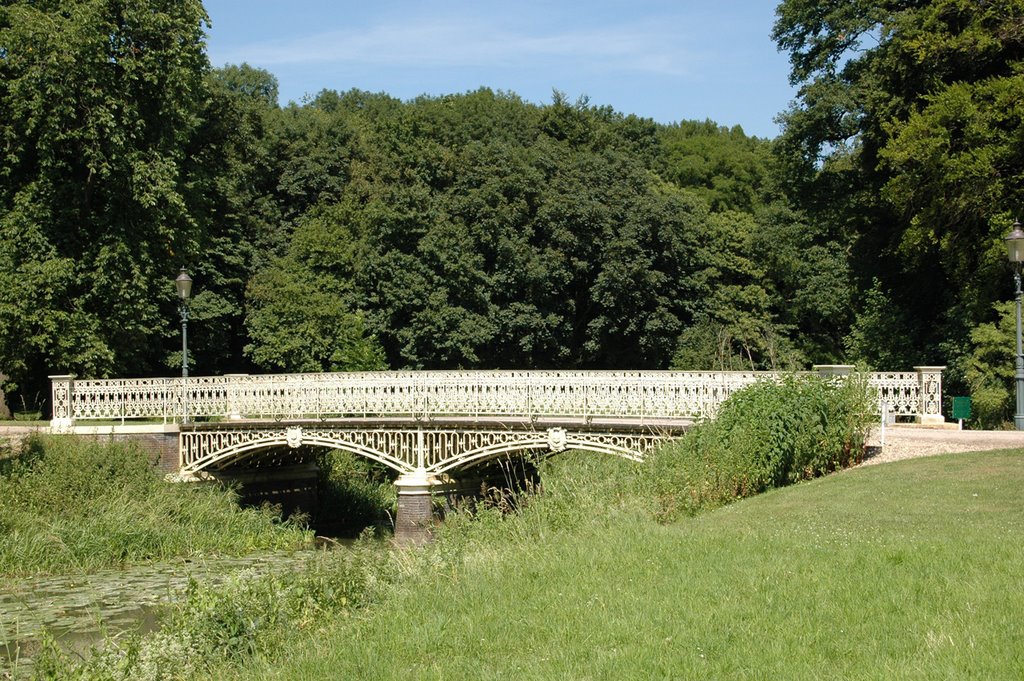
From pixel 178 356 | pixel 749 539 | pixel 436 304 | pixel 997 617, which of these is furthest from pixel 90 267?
pixel 997 617

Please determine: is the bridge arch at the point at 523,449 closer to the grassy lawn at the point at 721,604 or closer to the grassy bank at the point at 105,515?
the grassy bank at the point at 105,515

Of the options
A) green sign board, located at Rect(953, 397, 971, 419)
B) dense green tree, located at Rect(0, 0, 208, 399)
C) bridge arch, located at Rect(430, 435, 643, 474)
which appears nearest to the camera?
bridge arch, located at Rect(430, 435, 643, 474)

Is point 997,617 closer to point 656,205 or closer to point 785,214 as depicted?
point 656,205

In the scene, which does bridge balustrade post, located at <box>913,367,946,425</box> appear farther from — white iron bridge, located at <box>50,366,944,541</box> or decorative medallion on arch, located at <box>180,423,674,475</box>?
decorative medallion on arch, located at <box>180,423,674,475</box>

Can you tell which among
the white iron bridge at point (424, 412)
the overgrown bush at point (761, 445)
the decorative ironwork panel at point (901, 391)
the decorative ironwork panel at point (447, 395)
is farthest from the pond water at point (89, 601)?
the decorative ironwork panel at point (901, 391)

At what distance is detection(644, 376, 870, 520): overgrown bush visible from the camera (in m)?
13.7

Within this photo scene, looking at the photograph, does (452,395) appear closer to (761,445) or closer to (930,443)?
(761,445)

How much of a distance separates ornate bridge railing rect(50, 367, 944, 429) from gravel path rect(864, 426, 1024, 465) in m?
1.18

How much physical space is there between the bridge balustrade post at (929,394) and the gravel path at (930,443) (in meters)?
1.36

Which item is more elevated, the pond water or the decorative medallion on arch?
the decorative medallion on arch

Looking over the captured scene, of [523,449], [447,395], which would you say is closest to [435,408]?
[447,395]

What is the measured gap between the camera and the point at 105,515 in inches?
807

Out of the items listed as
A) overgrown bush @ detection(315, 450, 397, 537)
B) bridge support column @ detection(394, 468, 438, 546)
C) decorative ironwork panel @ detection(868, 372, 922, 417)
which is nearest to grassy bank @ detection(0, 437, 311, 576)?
bridge support column @ detection(394, 468, 438, 546)

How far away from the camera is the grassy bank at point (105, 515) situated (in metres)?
18.8
